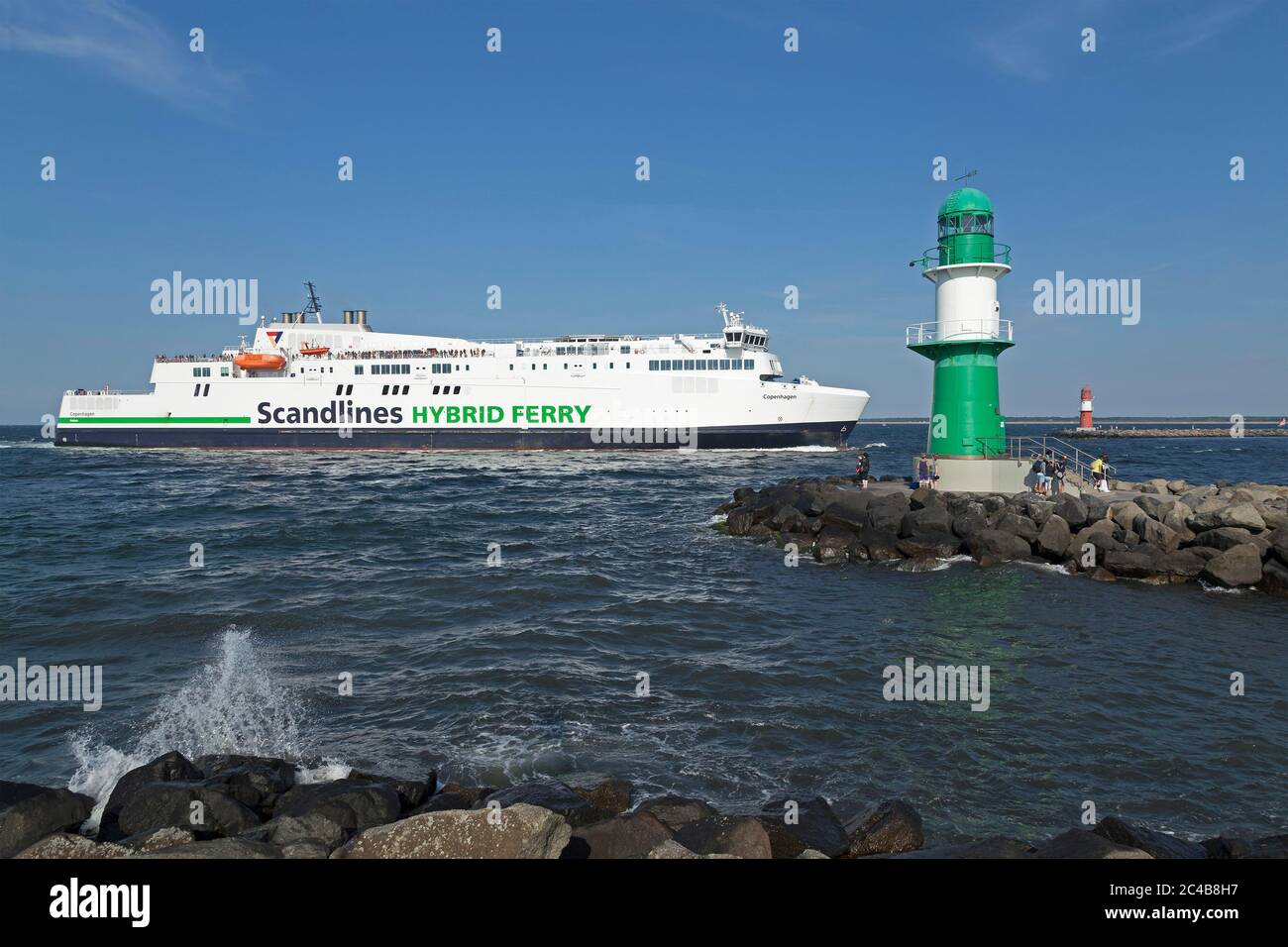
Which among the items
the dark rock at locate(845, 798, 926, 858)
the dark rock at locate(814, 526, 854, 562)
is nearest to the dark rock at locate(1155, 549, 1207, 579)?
the dark rock at locate(814, 526, 854, 562)

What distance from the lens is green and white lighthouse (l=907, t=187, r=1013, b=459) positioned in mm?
20109

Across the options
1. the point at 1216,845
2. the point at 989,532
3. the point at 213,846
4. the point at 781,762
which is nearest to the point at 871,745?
the point at 781,762

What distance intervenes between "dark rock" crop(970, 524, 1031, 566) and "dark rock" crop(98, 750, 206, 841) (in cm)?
1558

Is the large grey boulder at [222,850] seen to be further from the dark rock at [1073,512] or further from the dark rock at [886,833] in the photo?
the dark rock at [1073,512]

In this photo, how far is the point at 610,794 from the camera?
6.48 metres

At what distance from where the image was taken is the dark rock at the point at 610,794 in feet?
21.0

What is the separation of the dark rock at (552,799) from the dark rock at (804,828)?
4.63 feet

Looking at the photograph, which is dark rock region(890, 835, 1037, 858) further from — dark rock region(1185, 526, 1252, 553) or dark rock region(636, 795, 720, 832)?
dark rock region(1185, 526, 1252, 553)

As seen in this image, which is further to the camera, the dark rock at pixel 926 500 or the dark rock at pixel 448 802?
the dark rock at pixel 926 500

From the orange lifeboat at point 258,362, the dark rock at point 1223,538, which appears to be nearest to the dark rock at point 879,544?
the dark rock at point 1223,538

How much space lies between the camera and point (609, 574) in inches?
635

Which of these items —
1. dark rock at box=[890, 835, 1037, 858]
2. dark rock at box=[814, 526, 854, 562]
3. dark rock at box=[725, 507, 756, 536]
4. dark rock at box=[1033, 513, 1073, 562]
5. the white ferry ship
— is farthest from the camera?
the white ferry ship
